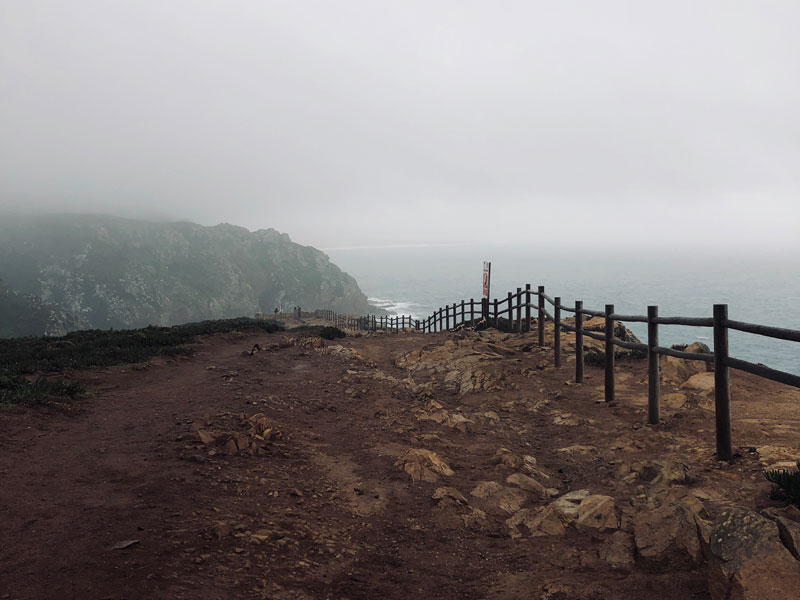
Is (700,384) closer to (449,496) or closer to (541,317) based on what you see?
(541,317)

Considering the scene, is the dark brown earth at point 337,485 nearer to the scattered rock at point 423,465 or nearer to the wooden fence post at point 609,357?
the scattered rock at point 423,465

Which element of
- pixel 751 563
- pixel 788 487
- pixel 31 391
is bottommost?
pixel 31 391

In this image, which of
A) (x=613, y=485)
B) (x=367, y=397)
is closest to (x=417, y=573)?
(x=613, y=485)

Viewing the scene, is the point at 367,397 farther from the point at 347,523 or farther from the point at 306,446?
the point at 347,523

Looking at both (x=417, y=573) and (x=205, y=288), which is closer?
(x=417, y=573)

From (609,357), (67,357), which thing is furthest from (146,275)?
Answer: (609,357)

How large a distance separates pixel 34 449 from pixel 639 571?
22.5ft

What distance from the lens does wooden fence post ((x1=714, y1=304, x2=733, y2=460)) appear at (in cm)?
532

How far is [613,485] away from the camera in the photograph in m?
5.25

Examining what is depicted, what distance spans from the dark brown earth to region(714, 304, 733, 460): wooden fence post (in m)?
0.25

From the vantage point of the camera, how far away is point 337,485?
5254 millimetres

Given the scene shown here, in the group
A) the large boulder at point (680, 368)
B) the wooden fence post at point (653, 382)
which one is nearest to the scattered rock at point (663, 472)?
the wooden fence post at point (653, 382)

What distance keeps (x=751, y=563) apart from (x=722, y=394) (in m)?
3.25

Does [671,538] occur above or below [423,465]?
above
